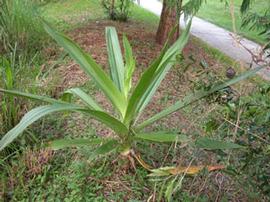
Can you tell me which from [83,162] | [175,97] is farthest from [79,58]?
[175,97]

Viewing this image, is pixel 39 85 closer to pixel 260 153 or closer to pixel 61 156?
pixel 61 156

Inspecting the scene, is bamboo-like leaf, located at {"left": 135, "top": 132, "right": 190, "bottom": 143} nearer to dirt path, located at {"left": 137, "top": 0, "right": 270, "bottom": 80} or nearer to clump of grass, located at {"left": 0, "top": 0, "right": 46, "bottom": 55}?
clump of grass, located at {"left": 0, "top": 0, "right": 46, "bottom": 55}

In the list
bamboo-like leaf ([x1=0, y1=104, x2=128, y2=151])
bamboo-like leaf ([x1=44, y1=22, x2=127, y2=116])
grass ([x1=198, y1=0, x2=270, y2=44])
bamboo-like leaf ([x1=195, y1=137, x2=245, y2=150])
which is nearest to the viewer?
bamboo-like leaf ([x1=0, y1=104, x2=128, y2=151])

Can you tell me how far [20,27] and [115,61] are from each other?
1.93m

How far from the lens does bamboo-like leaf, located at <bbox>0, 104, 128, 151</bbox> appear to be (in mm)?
1753

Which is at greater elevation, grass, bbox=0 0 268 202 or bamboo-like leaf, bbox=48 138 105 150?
bamboo-like leaf, bbox=48 138 105 150

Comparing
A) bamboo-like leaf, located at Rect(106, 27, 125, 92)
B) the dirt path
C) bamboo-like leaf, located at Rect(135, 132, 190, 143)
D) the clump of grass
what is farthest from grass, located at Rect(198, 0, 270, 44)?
bamboo-like leaf, located at Rect(135, 132, 190, 143)

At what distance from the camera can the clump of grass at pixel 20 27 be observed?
3.83m

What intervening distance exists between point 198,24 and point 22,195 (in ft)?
25.8

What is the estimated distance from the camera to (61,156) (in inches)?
101

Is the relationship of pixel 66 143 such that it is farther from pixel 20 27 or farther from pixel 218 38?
pixel 218 38

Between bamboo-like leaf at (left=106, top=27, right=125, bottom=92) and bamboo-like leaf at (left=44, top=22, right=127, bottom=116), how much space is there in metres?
0.18

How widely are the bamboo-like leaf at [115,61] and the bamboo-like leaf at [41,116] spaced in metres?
0.35

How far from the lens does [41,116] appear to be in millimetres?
1816
